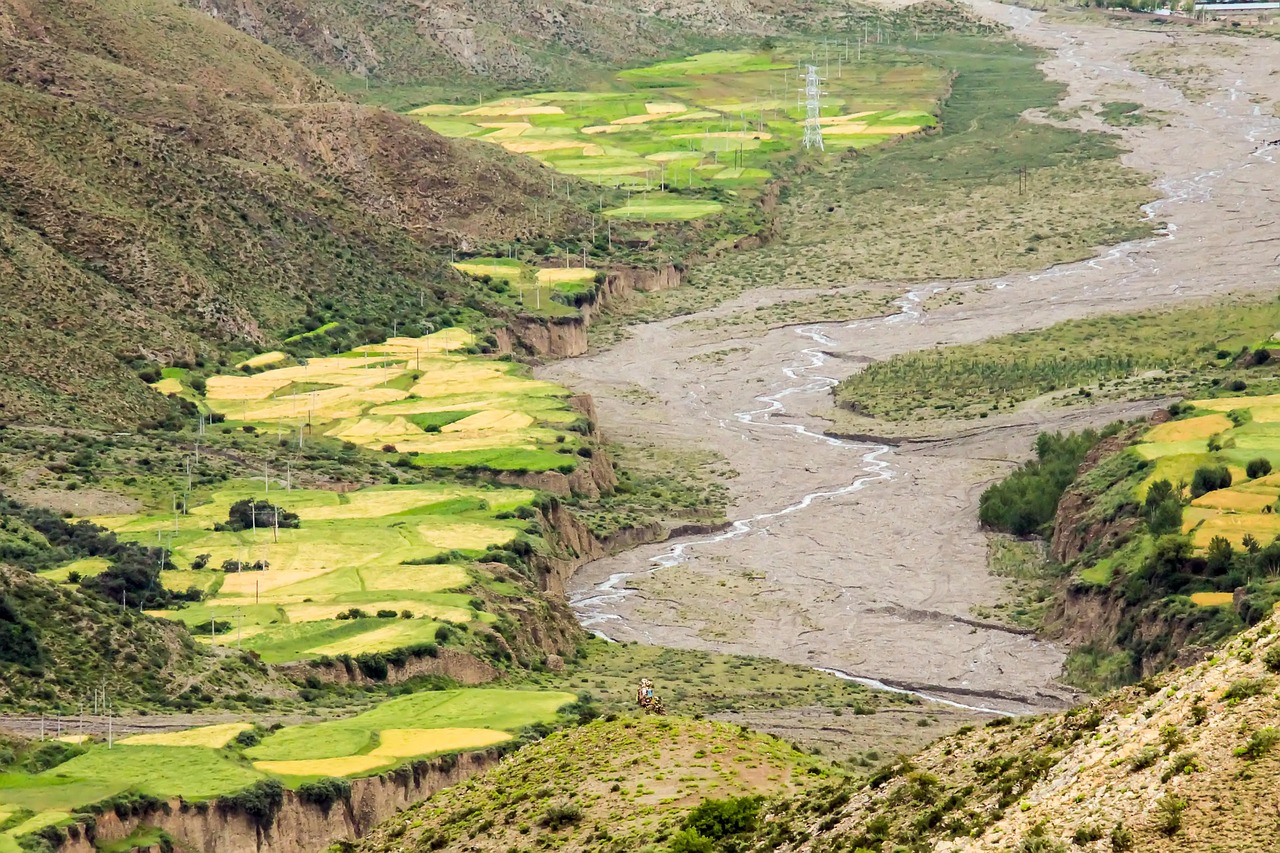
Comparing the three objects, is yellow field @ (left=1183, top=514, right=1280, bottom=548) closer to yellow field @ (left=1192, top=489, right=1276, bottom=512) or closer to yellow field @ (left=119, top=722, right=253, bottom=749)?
yellow field @ (left=1192, top=489, right=1276, bottom=512)

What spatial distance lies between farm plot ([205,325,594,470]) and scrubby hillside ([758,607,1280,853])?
8926 cm

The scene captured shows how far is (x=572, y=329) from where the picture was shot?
627ft

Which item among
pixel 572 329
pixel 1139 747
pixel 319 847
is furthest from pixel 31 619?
pixel 572 329

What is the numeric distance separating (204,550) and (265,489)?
52.9ft

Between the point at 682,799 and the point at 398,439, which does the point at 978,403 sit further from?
the point at 682,799

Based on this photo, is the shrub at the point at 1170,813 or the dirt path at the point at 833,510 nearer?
the shrub at the point at 1170,813

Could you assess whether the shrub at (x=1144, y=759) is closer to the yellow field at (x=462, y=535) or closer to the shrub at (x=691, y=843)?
the shrub at (x=691, y=843)

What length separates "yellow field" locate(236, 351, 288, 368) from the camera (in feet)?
552

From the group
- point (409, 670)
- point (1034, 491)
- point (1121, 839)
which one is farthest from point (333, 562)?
point (1121, 839)

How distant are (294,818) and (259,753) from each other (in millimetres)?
5426

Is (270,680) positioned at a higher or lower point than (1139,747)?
lower

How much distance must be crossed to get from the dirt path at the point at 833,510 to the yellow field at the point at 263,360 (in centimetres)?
1856

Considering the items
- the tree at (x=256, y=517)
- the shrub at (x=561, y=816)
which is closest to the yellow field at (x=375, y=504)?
the tree at (x=256, y=517)

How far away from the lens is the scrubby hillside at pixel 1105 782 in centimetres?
4031
